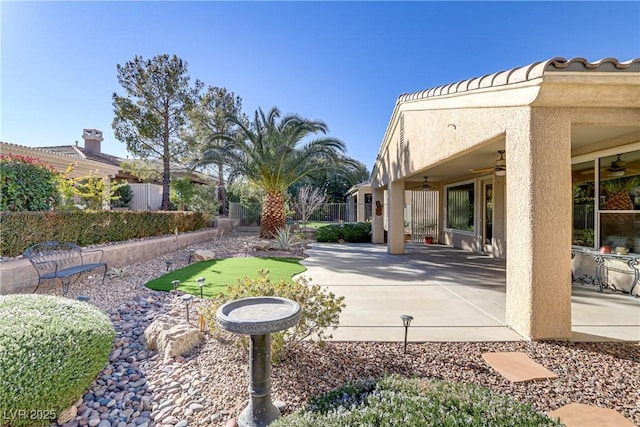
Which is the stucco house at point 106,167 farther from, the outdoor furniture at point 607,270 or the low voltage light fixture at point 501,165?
the outdoor furniture at point 607,270

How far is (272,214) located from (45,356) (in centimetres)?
1390

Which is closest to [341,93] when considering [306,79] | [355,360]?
[306,79]

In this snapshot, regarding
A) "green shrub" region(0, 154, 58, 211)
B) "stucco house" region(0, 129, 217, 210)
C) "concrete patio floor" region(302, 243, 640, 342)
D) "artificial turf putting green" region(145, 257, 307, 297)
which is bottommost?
"concrete patio floor" region(302, 243, 640, 342)

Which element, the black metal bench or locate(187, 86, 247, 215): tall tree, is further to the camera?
locate(187, 86, 247, 215): tall tree

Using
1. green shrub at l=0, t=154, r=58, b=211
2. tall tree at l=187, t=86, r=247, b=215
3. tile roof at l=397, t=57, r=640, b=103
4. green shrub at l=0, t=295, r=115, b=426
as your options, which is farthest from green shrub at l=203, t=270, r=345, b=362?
tall tree at l=187, t=86, r=247, b=215

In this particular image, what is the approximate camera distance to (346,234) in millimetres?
17703

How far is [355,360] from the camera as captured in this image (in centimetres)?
377

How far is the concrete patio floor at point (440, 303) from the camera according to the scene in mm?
4641

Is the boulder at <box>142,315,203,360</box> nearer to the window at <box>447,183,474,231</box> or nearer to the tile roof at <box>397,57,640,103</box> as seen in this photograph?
the tile roof at <box>397,57,640,103</box>

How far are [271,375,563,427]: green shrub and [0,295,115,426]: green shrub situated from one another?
216 cm

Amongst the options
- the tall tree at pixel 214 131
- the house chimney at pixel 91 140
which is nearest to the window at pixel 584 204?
the tall tree at pixel 214 131

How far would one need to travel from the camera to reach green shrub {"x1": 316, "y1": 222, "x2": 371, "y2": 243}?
17.6 metres

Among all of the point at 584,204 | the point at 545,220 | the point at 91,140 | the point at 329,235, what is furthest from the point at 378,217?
the point at 91,140

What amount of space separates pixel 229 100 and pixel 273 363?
26180mm
